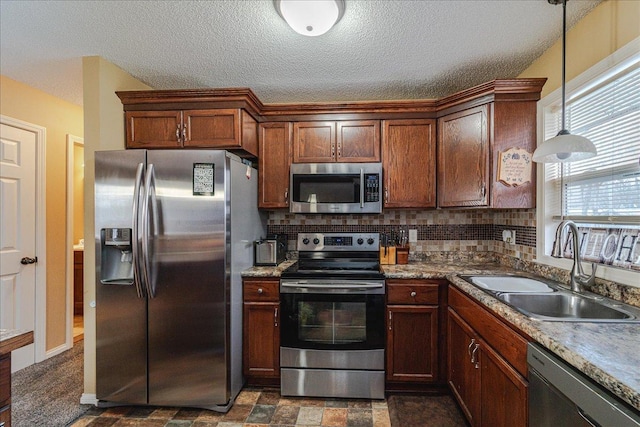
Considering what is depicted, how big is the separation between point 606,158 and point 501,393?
135 centimetres

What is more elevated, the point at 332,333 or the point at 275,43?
the point at 275,43

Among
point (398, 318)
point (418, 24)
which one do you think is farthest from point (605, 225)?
point (418, 24)

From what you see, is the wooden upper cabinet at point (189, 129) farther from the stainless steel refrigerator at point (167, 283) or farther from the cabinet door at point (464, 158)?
the cabinet door at point (464, 158)

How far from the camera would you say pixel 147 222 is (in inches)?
81.0

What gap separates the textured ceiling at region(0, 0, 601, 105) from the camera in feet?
5.82

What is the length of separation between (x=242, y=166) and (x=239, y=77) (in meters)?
0.76

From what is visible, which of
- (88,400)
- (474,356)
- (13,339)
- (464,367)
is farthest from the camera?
(88,400)

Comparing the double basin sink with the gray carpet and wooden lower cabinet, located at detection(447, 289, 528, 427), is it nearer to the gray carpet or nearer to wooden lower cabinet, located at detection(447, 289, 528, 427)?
wooden lower cabinet, located at detection(447, 289, 528, 427)

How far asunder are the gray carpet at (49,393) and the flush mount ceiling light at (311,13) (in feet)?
9.24

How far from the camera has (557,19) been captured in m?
1.84

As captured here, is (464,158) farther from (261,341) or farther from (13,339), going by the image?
(13,339)

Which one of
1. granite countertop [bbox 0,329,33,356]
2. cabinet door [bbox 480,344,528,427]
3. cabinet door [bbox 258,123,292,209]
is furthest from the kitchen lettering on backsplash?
granite countertop [bbox 0,329,33,356]

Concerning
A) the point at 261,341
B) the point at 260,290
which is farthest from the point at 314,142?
the point at 261,341

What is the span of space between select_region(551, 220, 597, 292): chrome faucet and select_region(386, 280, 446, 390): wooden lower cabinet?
784 mm
